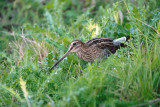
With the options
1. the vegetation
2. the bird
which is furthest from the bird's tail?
the vegetation

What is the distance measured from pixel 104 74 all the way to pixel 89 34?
2001mm

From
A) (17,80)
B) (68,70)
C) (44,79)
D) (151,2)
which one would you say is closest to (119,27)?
(151,2)

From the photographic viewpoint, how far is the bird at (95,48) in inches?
182

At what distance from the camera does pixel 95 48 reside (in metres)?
4.70

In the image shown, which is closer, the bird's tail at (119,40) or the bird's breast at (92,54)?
the bird's tail at (119,40)

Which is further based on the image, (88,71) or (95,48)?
(95,48)

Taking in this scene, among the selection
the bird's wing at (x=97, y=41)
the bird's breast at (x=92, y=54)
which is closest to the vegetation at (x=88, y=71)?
the bird's breast at (x=92, y=54)

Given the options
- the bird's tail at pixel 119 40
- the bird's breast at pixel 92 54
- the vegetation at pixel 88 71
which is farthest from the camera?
the bird's breast at pixel 92 54

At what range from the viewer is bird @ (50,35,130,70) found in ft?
15.1

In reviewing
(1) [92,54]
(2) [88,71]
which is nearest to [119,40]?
(1) [92,54]

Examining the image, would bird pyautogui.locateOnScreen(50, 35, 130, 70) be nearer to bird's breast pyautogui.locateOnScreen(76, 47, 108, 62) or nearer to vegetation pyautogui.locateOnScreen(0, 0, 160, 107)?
bird's breast pyautogui.locateOnScreen(76, 47, 108, 62)

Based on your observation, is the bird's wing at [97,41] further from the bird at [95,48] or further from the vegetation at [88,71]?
the vegetation at [88,71]

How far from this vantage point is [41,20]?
7715 mm

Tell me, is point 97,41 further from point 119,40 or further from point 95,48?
point 119,40
